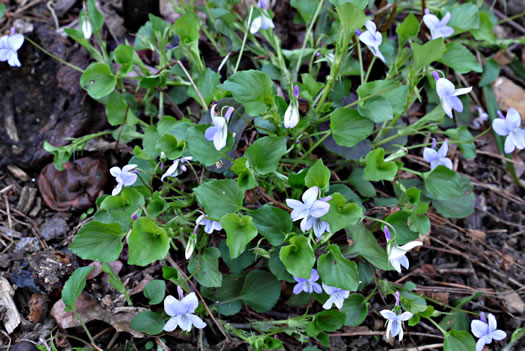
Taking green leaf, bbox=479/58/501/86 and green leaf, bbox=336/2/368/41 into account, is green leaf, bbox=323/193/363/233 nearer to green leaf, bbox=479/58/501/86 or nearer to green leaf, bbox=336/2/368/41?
green leaf, bbox=336/2/368/41

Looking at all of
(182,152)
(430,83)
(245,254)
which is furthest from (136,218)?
(430,83)

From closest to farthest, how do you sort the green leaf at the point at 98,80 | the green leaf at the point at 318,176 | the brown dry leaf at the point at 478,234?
the green leaf at the point at 318,176 < the green leaf at the point at 98,80 < the brown dry leaf at the point at 478,234

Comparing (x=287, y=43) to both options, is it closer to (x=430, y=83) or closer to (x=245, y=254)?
(x=430, y=83)

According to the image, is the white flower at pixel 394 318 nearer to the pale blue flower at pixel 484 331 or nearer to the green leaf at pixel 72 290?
the pale blue flower at pixel 484 331

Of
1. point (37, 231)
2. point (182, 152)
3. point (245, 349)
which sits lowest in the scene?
point (245, 349)

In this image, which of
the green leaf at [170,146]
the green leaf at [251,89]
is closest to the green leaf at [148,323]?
the green leaf at [170,146]
